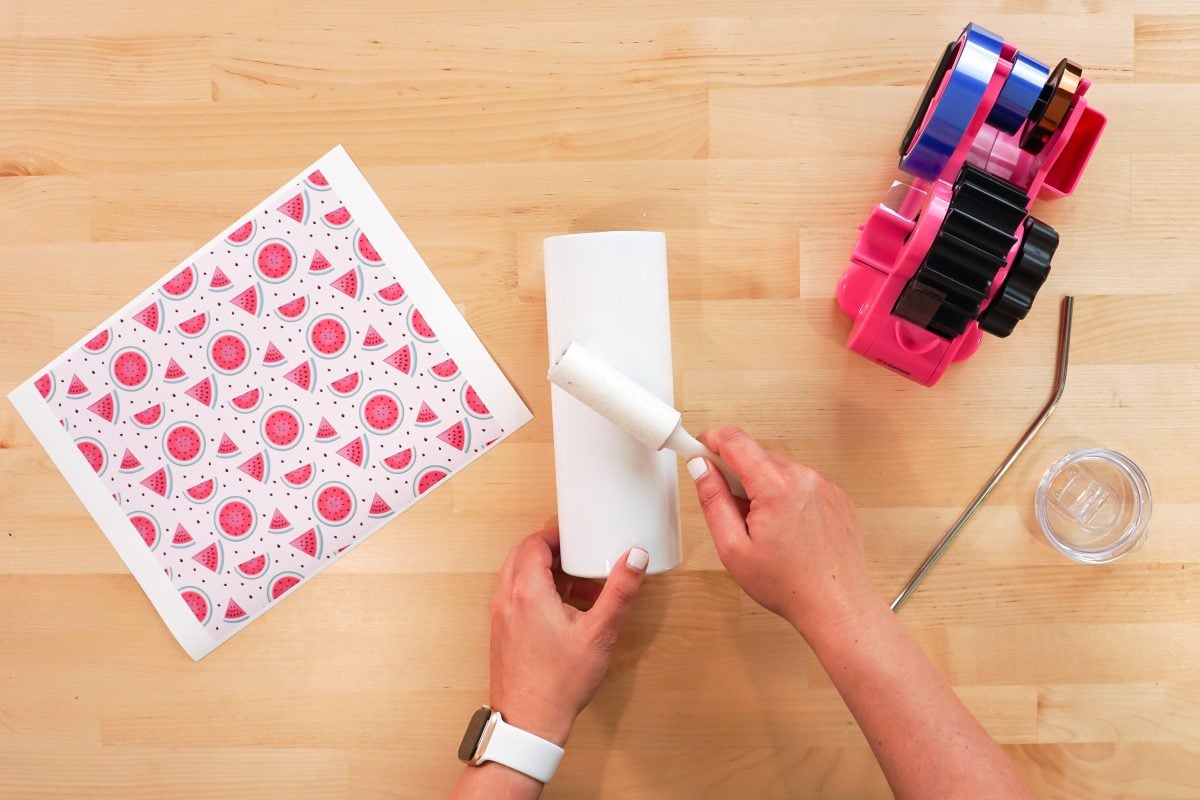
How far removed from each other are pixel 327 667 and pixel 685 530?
0.33 m

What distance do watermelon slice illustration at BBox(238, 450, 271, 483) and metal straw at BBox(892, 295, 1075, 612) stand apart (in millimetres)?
550

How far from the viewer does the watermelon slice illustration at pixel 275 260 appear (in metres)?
0.67

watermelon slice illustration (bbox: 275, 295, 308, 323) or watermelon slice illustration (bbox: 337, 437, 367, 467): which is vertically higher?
watermelon slice illustration (bbox: 275, 295, 308, 323)

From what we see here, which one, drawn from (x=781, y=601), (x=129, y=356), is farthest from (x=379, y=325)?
(x=781, y=601)

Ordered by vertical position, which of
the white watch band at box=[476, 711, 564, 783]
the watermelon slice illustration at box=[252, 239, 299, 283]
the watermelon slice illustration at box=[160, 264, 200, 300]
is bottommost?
the white watch band at box=[476, 711, 564, 783]

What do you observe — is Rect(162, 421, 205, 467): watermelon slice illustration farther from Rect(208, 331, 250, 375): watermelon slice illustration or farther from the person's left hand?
the person's left hand

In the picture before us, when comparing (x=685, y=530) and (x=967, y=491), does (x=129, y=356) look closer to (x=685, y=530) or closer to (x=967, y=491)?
(x=685, y=530)

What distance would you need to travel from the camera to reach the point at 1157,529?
0.66 meters

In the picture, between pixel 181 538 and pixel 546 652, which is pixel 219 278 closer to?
pixel 181 538

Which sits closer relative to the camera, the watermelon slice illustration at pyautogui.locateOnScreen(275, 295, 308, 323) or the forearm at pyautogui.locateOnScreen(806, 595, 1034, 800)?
the forearm at pyautogui.locateOnScreen(806, 595, 1034, 800)

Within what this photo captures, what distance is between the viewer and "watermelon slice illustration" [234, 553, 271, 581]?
671 mm

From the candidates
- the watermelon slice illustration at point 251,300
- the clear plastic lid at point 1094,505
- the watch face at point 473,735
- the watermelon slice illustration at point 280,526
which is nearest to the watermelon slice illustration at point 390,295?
the watermelon slice illustration at point 251,300

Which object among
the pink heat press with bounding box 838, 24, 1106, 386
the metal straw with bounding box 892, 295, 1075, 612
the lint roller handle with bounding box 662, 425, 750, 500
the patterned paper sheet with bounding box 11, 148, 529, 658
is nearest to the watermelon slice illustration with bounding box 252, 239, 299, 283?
the patterned paper sheet with bounding box 11, 148, 529, 658

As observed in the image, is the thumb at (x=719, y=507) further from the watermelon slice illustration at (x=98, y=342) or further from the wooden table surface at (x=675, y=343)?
the watermelon slice illustration at (x=98, y=342)
